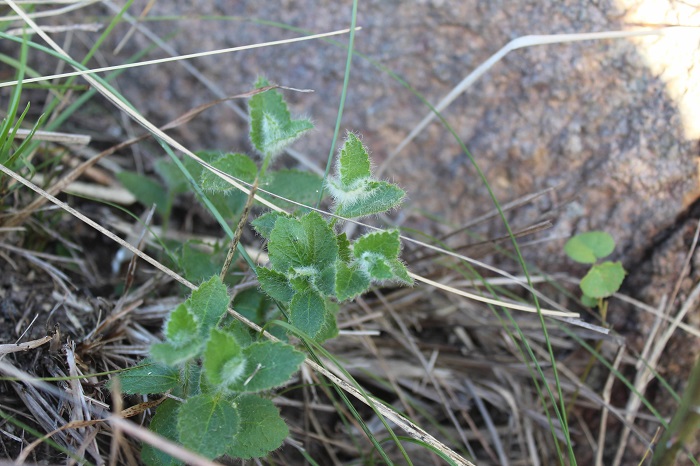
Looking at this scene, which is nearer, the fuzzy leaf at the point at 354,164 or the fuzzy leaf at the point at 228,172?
the fuzzy leaf at the point at 354,164

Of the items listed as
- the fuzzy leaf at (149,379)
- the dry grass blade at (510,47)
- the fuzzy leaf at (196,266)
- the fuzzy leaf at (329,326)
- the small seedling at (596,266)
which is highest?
the dry grass blade at (510,47)

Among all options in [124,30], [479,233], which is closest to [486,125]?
[479,233]

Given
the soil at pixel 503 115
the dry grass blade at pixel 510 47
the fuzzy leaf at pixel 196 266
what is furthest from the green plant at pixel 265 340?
the dry grass blade at pixel 510 47

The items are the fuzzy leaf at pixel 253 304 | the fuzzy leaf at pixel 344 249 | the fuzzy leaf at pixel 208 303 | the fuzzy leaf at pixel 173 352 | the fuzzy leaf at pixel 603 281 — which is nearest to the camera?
the fuzzy leaf at pixel 173 352

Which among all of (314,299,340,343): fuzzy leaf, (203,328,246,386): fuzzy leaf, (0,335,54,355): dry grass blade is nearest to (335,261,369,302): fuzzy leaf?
(314,299,340,343): fuzzy leaf

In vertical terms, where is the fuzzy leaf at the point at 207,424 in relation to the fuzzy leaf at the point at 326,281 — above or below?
below

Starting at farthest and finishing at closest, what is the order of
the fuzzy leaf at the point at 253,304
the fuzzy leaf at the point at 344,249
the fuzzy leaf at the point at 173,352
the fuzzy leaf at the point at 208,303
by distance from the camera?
the fuzzy leaf at the point at 253,304 < the fuzzy leaf at the point at 344,249 < the fuzzy leaf at the point at 208,303 < the fuzzy leaf at the point at 173,352

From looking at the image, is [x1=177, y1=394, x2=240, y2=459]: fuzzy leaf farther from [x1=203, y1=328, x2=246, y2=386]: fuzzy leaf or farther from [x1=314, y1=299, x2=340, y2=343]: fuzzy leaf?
[x1=314, y1=299, x2=340, y2=343]: fuzzy leaf

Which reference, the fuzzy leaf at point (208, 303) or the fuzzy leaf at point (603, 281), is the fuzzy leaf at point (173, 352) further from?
the fuzzy leaf at point (603, 281)
